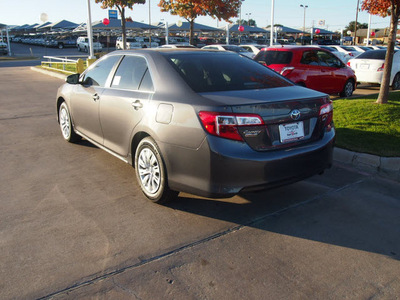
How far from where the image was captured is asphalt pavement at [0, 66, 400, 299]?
2.84m

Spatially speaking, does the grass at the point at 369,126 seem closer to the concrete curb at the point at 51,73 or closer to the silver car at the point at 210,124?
the silver car at the point at 210,124

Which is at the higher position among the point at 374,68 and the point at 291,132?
the point at 374,68

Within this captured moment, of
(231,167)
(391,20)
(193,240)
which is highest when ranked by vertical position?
→ (391,20)

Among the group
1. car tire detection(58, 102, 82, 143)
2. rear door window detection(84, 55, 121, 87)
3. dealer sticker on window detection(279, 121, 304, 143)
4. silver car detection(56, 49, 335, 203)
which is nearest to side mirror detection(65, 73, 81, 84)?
rear door window detection(84, 55, 121, 87)

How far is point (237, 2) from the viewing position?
2616 cm

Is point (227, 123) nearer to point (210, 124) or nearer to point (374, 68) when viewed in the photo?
point (210, 124)

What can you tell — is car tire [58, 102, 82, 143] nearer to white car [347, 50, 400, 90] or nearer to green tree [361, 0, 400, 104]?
green tree [361, 0, 400, 104]

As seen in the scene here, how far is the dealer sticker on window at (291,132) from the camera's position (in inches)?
143

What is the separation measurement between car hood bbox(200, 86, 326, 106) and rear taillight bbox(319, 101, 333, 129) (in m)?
0.13

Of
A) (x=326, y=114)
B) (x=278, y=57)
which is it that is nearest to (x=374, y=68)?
(x=278, y=57)

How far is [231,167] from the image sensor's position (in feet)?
11.3

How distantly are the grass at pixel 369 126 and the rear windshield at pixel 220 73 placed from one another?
6.41ft

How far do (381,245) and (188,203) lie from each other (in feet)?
6.33

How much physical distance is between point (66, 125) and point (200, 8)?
19.9m
